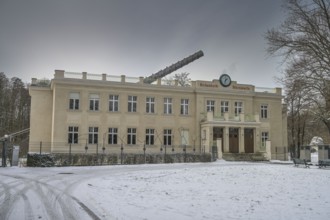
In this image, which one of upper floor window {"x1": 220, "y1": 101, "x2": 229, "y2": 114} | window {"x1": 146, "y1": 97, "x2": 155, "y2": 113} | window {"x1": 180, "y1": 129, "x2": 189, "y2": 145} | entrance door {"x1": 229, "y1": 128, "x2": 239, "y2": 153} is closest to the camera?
window {"x1": 146, "y1": 97, "x2": 155, "y2": 113}

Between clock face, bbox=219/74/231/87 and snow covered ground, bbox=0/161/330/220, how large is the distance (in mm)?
23363

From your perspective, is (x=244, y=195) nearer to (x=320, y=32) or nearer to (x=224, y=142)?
(x=320, y=32)

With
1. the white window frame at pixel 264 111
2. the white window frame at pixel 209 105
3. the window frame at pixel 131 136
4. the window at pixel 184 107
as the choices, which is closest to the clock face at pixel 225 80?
the white window frame at pixel 209 105

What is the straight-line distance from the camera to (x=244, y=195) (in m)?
12.5

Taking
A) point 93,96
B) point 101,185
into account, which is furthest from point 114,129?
point 101,185

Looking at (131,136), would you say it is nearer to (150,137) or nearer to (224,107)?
(150,137)

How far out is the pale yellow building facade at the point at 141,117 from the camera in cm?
3444

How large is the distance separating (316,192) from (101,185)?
8.13 meters

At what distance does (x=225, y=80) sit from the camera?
3972cm

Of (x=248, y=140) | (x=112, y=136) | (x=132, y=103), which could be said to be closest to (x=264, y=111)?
(x=248, y=140)

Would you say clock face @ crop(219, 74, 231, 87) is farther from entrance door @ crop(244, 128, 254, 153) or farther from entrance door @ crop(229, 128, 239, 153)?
entrance door @ crop(244, 128, 254, 153)

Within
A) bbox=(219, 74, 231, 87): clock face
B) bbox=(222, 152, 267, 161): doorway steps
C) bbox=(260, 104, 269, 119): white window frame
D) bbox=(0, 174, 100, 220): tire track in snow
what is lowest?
bbox=(0, 174, 100, 220): tire track in snow

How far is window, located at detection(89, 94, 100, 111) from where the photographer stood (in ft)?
116

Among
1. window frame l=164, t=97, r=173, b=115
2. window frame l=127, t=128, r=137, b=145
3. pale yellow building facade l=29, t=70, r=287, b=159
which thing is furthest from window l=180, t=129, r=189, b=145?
window frame l=127, t=128, r=137, b=145
